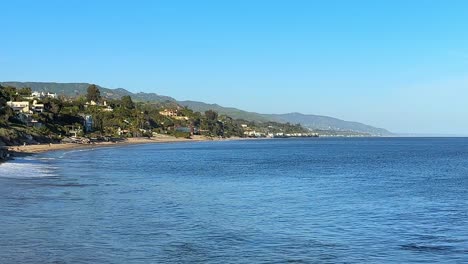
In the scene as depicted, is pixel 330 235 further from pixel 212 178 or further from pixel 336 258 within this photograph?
pixel 212 178

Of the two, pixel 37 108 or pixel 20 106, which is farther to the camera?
pixel 37 108

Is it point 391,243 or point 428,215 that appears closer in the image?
point 391,243

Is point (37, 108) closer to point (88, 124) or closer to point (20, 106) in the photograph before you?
point (20, 106)

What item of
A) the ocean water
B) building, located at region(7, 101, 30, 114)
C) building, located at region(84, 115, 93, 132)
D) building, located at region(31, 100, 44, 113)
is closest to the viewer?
the ocean water

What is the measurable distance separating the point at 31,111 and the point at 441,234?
148673 mm

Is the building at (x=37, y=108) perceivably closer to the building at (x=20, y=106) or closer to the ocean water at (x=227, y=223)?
the building at (x=20, y=106)

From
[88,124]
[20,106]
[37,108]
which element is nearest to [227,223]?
[20,106]

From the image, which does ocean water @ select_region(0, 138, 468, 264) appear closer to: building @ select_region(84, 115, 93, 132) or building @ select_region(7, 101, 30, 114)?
building @ select_region(7, 101, 30, 114)

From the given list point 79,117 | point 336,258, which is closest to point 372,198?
point 336,258

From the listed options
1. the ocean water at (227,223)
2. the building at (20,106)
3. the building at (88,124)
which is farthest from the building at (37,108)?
the ocean water at (227,223)

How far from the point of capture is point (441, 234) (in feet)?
72.0

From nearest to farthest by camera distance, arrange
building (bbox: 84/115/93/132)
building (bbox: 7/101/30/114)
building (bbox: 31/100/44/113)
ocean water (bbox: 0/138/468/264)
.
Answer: ocean water (bbox: 0/138/468/264) < building (bbox: 7/101/30/114) < building (bbox: 31/100/44/113) < building (bbox: 84/115/93/132)

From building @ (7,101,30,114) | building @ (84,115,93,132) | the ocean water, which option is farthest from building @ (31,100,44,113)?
the ocean water

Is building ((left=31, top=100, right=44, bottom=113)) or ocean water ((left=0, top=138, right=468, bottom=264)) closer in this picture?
ocean water ((left=0, top=138, right=468, bottom=264))
